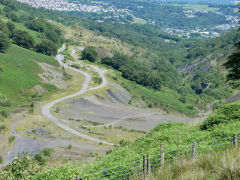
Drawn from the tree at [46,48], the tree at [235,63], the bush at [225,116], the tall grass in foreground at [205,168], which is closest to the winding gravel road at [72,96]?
the tree at [46,48]

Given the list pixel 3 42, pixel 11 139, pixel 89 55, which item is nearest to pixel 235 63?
pixel 11 139

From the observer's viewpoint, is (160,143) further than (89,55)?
No

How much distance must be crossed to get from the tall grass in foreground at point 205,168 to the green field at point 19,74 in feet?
217

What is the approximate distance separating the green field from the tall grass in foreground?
6623cm

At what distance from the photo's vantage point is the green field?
78.2 m

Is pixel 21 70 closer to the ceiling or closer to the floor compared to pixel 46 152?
closer to the floor

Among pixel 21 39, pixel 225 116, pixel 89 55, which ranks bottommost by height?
pixel 89 55

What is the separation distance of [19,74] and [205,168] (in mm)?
85288

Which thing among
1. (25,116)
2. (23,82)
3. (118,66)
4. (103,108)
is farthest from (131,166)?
(118,66)

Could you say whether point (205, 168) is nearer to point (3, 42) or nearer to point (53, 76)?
point (53, 76)

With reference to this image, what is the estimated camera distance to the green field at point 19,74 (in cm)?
7825

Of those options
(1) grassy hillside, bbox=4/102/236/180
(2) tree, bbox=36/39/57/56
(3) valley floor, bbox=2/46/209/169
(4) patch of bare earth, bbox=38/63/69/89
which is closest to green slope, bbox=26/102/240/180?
(1) grassy hillside, bbox=4/102/236/180

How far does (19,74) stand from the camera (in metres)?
89.6

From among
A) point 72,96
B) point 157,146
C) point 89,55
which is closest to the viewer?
Result: point 157,146
